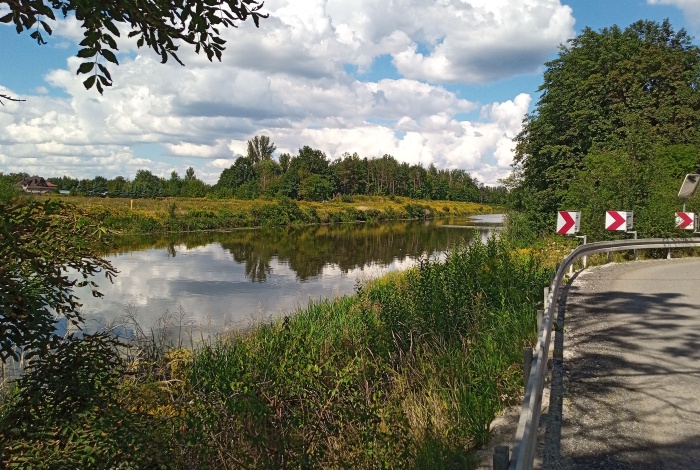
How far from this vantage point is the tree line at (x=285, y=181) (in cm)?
10125

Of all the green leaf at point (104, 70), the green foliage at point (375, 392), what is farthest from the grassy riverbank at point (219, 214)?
the green leaf at point (104, 70)

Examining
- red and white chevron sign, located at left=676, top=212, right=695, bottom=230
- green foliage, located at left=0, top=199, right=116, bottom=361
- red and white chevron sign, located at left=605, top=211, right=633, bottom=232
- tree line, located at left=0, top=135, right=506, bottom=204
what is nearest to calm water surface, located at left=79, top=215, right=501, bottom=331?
red and white chevron sign, located at left=605, top=211, right=633, bottom=232

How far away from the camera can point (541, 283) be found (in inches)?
418

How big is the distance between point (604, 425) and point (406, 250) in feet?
105

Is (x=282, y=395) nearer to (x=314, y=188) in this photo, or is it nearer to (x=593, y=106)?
(x=593, y=106)

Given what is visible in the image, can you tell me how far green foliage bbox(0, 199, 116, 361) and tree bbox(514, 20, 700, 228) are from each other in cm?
2731

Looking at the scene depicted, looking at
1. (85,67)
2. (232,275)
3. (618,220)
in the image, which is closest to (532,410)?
(85,67)

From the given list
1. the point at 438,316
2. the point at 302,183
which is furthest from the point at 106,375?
the point at 302,183

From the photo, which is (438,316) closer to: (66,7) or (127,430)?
(127,430)

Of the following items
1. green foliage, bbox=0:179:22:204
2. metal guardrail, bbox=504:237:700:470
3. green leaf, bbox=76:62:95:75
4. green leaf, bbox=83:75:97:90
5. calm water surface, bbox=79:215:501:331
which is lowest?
calm water surface, bbox=79:215:501:331

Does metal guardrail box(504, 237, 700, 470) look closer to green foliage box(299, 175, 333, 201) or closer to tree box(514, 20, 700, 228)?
tree box(514, 20, 700, 228)

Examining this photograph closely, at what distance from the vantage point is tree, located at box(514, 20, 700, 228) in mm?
29047

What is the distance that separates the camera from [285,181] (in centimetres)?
10206

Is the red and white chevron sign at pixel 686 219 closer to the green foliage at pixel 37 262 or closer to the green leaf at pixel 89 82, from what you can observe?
the green foliage at pixel 37 262
